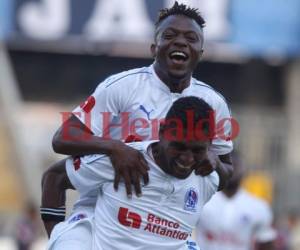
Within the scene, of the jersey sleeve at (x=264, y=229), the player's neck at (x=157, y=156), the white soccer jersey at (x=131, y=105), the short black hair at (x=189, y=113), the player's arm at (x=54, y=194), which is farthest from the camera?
the jersey sleeve at (x=264, y=229)

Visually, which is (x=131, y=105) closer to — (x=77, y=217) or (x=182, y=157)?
(x=182, y=157)

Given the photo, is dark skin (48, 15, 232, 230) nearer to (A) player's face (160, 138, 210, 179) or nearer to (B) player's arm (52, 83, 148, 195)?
(B) player's arm (52, 83, 148, 195)

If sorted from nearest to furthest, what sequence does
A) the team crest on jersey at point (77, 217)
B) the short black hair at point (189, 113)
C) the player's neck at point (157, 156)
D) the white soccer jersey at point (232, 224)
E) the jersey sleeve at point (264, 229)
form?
the short black hair at point (189, 113) < the player's neck at point (157, 156) < the team crest on jersey at point (77, 217) < the white soccer jersey at point (232, 224) < the jersey sleeve at point (264, 229)

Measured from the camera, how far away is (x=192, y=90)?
610 centimetres

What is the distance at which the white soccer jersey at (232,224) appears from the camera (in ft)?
31.2

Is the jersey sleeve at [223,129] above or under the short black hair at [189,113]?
under

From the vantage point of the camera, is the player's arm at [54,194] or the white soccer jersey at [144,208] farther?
the player's arm at [54,194]

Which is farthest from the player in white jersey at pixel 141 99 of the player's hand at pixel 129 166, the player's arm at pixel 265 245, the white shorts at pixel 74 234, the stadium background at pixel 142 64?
the stadium background at pixel 142 64

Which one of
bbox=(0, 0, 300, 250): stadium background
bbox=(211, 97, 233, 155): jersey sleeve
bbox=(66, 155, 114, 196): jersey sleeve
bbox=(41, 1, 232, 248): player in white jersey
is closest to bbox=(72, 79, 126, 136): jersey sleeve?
bbox=(41, 1, 232, 248): player in white jersey

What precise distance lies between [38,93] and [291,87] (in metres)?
6.89

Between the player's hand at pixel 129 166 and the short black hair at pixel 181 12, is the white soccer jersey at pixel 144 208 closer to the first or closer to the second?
the player's hand at pixel 129 166

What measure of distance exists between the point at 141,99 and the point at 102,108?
21 cm

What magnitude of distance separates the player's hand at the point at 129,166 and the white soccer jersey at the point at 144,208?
0.12 ft

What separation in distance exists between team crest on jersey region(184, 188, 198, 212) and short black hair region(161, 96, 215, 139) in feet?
1.22
